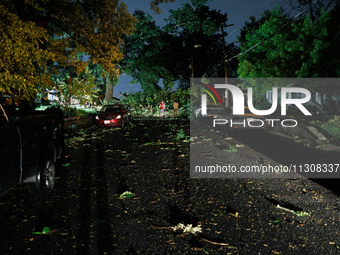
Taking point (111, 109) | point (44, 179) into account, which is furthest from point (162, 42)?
point (44, 179)

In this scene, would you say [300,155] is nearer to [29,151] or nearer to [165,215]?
[165,215]

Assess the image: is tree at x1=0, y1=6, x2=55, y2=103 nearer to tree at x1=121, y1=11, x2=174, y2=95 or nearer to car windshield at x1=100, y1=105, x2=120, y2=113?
car windshield at x1=100, y1=105, x2=120, y2=113

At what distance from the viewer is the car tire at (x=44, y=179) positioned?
4.87 m

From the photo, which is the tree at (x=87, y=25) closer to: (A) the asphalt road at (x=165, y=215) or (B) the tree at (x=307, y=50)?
Answer: (A) the asphalt road at (x=165, y=215)

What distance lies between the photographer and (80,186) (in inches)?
229

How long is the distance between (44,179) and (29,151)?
881 mm

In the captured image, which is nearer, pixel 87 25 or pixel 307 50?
pixel 87 25

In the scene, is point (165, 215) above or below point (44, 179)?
below

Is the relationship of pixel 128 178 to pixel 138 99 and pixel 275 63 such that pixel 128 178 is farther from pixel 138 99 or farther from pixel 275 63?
pixel 138 99

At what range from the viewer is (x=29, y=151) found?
448 cm

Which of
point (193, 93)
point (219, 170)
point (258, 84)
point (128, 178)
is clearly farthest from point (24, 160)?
point (193, 93)

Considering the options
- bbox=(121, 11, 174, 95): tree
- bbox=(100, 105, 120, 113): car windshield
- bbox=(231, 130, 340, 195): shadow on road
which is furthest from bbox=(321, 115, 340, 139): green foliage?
bbox=(121, 11, 174, 95): tree

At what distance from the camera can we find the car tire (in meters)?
4.87

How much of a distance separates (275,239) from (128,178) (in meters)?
3.77
